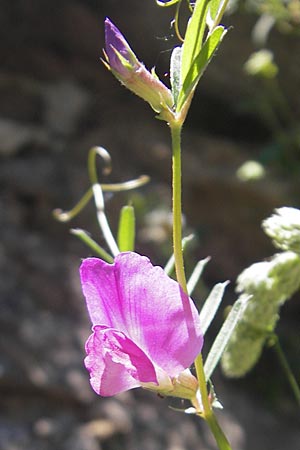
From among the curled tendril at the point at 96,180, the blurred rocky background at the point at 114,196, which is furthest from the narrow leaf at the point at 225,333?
the blurred rocky background at the point at 114,196

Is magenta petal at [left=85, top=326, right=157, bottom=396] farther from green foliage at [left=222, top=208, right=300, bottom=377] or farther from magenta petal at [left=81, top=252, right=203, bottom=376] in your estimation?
green foliage at [left=222, top=208, right=300, bottom=377]

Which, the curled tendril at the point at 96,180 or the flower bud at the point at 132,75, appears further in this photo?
the curled tendril at the point at 96,180

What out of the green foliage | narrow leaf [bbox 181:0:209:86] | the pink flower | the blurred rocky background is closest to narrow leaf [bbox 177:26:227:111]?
narrow leaf [bbox 181:0:209:86]

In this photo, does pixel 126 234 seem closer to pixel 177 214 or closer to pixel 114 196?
pixel 177 214

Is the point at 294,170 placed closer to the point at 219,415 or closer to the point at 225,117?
the point at 219,415

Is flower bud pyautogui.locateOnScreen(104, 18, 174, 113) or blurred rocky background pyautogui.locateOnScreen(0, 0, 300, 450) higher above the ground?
flower bud pyautogui.locateOnScreen(104, 18, 174, 113)

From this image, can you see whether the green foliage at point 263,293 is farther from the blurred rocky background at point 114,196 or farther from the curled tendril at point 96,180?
the blurred rocky background at point 114,196
